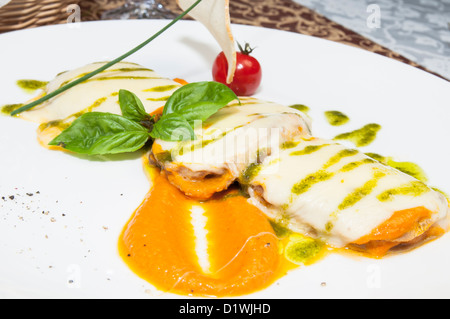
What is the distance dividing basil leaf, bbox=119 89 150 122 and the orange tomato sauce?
0.52 metres

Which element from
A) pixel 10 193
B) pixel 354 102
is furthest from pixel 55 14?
pixel 354 102

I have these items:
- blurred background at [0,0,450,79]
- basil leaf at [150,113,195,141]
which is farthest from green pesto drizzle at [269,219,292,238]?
blurred background at [0,0,450,79]

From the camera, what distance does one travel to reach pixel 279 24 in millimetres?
5930

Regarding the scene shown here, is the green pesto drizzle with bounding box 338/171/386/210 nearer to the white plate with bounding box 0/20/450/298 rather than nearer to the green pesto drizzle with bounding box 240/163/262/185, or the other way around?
the white plate with bounding box 0/20/450/298

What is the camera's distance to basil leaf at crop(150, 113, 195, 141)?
3.33 meters

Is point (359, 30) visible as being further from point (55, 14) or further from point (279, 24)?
point (55, 14)

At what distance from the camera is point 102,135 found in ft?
11.5

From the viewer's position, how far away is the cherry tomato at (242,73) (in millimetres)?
4363

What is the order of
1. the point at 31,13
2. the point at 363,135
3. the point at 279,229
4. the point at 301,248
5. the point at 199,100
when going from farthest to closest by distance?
A: the point at 31,13, the point at 363,135, the point at 199,100, the point at 279,229, the point at 301,248

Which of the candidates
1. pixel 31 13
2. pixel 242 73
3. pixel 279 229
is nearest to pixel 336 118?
pixel 242 73

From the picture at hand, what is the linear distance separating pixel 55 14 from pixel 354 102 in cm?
323

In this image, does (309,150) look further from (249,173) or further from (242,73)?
(242,73)

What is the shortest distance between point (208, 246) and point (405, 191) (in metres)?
1.17

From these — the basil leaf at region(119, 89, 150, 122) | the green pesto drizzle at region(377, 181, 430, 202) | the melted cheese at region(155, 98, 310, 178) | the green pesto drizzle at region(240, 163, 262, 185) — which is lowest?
the green pesto drizzle at region(240, 163, 262, 185)
